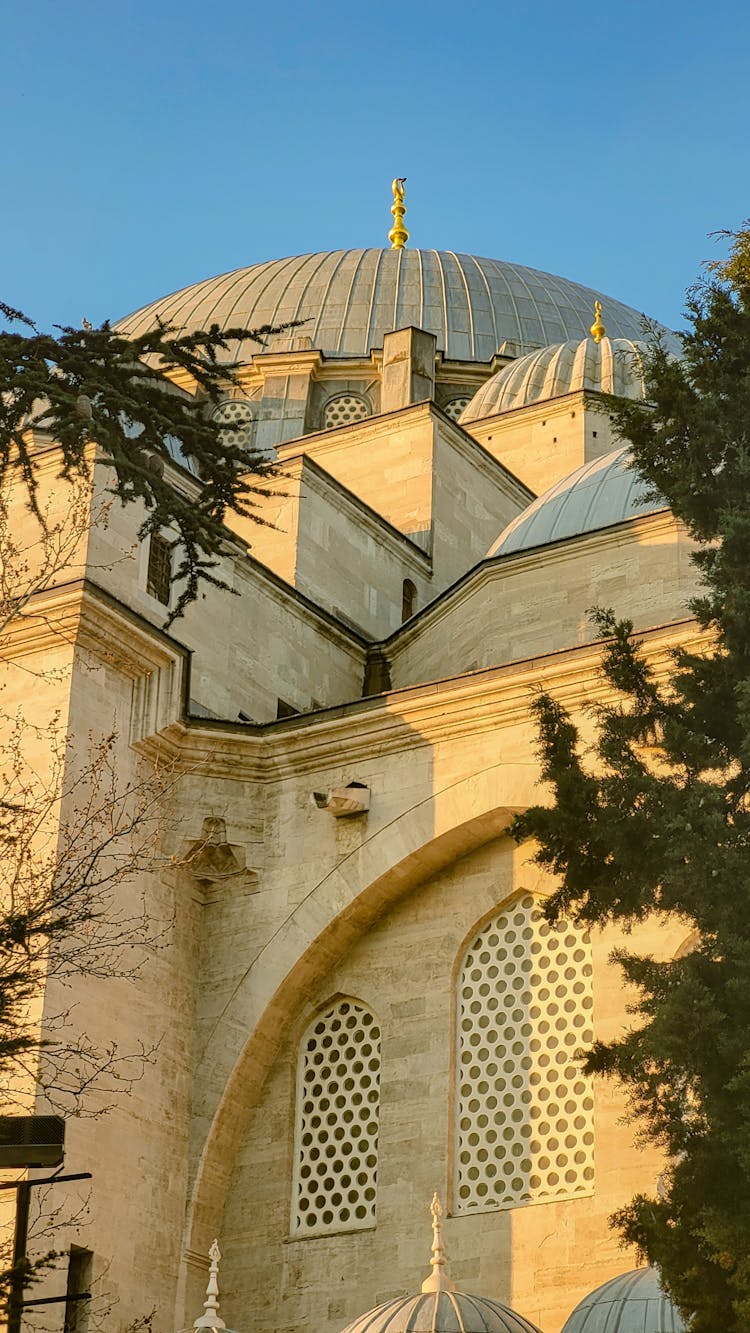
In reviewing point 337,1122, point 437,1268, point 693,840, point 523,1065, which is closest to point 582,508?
point 523,1065

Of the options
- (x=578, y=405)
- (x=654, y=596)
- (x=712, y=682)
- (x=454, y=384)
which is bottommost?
(x=712, y=682)

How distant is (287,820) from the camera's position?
1545cm

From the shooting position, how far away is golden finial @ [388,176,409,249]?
32094 mm


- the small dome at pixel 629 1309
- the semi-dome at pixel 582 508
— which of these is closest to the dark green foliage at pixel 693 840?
the small dome at pixel 629 1309

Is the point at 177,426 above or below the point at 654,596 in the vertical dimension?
below

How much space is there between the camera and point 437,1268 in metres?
12.4

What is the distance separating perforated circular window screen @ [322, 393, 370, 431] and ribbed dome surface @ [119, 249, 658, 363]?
42.6 inches

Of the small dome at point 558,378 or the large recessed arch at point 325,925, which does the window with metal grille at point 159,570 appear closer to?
the large recessed arch at point 325,925

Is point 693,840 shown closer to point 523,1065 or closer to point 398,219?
point 523,1065

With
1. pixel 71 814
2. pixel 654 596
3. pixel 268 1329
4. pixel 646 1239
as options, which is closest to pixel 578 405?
pixel 654 596

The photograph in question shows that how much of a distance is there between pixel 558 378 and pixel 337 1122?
1097 cm

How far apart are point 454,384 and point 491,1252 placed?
14603mm

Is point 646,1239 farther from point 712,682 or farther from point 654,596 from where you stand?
point 654,596

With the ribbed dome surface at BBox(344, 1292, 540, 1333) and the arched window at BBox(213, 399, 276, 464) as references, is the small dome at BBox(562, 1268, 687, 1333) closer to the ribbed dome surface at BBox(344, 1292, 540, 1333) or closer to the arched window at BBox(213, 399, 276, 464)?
the ribbed dome surface at BBox(344, 1292, 540, 1333)
